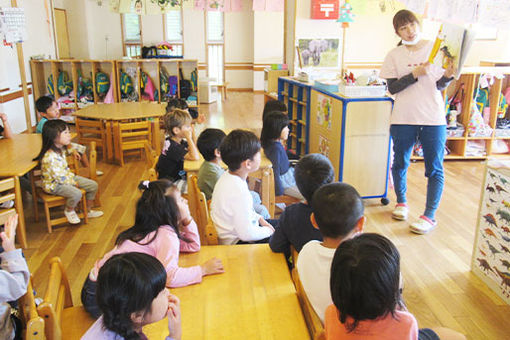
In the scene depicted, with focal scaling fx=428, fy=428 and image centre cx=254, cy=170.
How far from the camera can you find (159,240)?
5.48ft

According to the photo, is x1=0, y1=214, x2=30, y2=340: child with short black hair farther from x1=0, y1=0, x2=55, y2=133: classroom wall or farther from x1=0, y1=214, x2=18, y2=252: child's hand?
x1=0, y1=0, x2=55, y2=133: classroom wall

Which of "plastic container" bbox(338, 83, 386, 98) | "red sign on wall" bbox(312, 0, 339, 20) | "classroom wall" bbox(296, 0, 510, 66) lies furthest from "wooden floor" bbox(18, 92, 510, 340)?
"red sign on wall" bbox(312, 0, 339, 20)

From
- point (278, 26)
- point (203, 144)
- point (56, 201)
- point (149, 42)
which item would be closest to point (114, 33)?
point (149, 42)

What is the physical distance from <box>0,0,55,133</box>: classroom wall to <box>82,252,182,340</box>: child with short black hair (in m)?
5.61

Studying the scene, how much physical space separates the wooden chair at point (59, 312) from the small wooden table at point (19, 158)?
1.67 meters

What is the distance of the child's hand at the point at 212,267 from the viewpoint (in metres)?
1.60

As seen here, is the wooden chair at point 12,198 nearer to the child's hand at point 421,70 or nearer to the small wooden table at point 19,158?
the small wooden table at point 19,158

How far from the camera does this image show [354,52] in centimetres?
833

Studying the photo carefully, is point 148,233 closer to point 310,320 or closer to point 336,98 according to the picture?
point 310,320

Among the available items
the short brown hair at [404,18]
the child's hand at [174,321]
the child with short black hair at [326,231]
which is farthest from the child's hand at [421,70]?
the child's hand at [174,321]

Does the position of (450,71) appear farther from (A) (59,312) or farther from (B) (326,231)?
(A) (59,312)

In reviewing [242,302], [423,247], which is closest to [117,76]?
[423,247]

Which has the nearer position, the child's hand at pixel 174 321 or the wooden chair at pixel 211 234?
the child's hand at pixel 174 321

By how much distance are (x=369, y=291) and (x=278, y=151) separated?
7.04 feet
